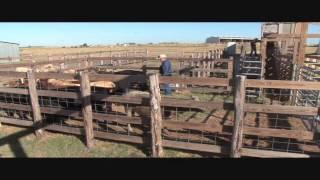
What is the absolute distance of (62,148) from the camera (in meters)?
6.33

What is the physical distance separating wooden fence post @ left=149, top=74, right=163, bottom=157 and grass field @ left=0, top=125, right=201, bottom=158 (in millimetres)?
237

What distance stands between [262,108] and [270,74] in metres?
10.4

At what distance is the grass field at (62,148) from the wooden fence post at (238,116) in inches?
31.7

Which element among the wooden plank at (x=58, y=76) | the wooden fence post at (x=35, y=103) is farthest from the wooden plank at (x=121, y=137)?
the wooden fence post at (x=35, y=103)

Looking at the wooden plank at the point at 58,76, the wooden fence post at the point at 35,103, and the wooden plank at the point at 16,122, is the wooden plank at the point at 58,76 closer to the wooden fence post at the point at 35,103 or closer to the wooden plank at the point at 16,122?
the wooden fence post at the point at 35,103

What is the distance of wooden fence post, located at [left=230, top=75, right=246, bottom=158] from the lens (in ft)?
16.8

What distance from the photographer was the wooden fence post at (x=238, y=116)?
16.8ft

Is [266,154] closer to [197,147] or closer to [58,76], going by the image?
[197,147]

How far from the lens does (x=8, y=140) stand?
22.4 feet

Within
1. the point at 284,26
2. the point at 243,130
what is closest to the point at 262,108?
the point at 243,130

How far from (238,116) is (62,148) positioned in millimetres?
3543

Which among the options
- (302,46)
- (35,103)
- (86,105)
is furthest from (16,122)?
(302,46)

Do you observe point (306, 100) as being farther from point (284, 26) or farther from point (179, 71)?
point (284, 26)

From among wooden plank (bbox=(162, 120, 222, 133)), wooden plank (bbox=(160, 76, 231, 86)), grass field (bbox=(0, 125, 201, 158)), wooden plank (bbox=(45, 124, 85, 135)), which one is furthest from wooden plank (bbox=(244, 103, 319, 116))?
wooden plank (bbox=(45, 124, 85, 135))
